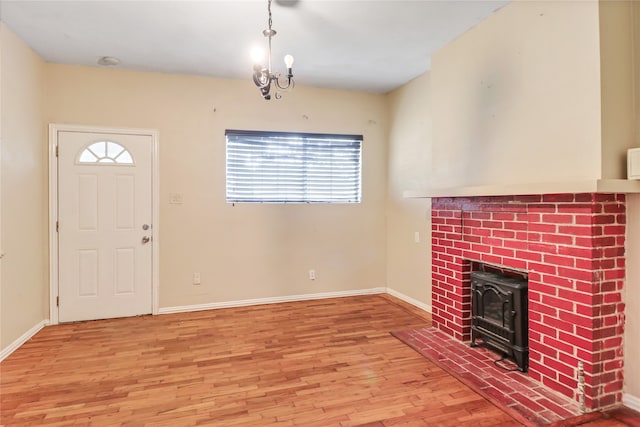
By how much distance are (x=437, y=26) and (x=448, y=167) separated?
46.8 inches

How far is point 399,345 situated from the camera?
3.11 m

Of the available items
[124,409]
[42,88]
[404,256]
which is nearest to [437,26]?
[404,256]

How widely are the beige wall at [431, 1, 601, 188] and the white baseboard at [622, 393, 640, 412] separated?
53.3 inches

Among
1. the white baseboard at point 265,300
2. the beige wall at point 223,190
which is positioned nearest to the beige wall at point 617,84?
the beige wall at point 223,190

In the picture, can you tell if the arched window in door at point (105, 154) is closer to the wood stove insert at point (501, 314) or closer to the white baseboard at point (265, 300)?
the white baseboard at point (265, 300)

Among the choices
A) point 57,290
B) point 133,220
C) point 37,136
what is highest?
point 37,136

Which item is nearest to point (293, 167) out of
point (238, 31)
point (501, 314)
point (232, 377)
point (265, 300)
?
point (265, 300)

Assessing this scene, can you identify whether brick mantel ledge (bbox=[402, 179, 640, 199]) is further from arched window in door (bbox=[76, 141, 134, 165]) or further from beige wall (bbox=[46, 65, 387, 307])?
arched window in door (bbox=[76, 141, 134, 165])

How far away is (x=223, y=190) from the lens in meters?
4.27

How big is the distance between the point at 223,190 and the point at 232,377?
2.28m

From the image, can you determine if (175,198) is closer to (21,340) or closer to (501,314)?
(21,340)

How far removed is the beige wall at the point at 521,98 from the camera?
2137mm

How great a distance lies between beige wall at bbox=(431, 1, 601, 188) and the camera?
2.14 metres

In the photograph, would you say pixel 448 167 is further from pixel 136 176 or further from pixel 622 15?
pixel 136 176
